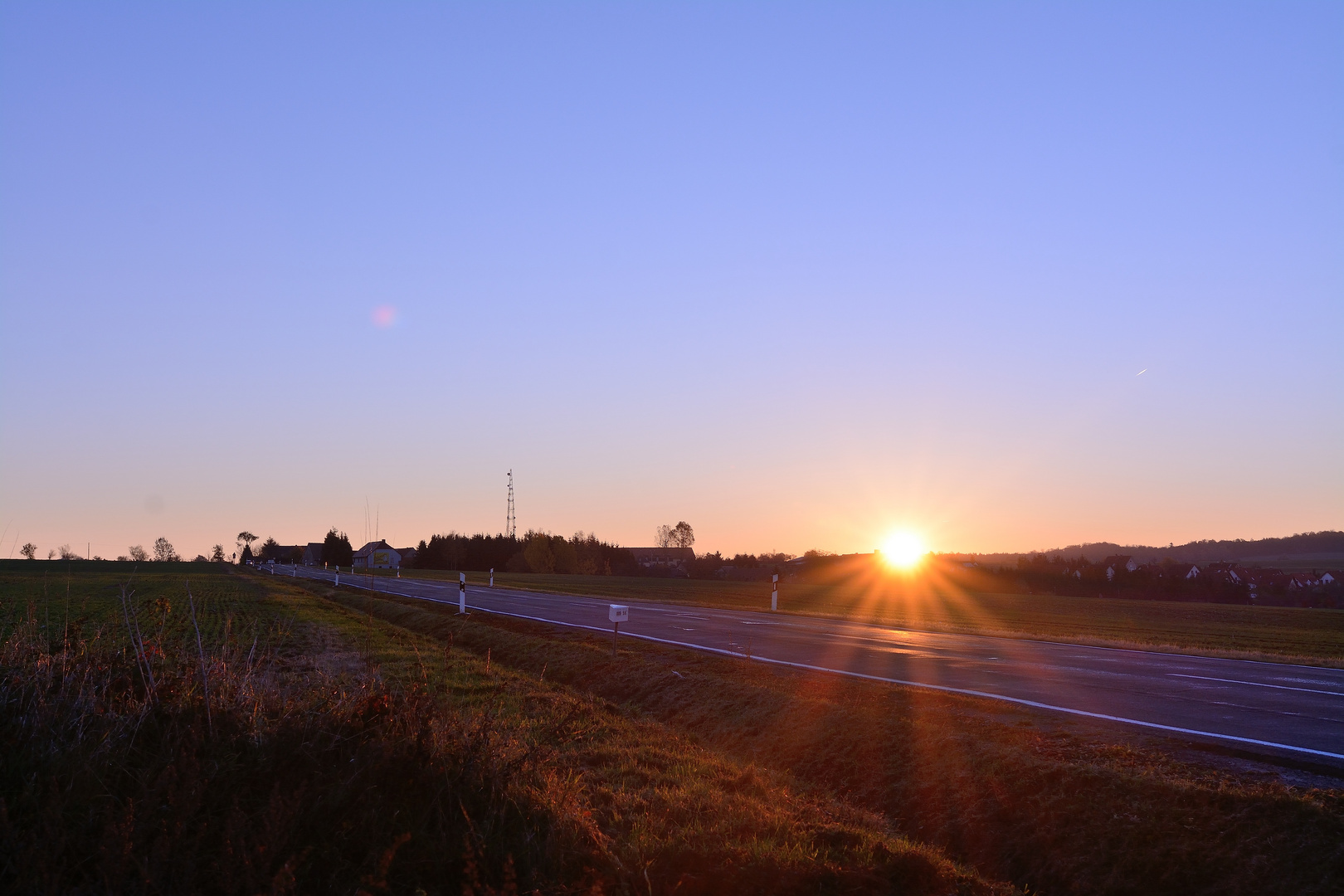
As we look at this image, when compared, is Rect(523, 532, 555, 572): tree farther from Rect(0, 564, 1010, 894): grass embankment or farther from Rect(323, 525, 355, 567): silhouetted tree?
Rect(0, 564, 1010, 894): grass embankment

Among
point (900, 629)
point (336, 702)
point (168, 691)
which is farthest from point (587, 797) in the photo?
point (900, 629)

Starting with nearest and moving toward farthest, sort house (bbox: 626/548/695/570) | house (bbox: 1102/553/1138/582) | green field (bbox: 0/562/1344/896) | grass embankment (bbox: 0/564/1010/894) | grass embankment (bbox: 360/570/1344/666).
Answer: grass embankment (bbox: 0/564/1010/894), green field (bbox: 0/562/1344/896), grass embankment (bbox: 360/570/1344/666), house (bbox: 1102/553/1138/582), house (bbox: 626/548/695/570)

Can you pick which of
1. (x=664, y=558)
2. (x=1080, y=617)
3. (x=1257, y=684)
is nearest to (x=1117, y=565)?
(x=1080, y=617)

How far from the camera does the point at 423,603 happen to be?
32.9m

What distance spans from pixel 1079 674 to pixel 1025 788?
728 centimetres

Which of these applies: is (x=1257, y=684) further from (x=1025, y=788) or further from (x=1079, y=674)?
(x=1025, y=788)

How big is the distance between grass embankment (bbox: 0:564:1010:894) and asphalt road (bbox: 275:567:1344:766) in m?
4.77

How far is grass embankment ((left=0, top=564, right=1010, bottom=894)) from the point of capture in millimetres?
3865

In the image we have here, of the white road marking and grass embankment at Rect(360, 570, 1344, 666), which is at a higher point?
the white road marking

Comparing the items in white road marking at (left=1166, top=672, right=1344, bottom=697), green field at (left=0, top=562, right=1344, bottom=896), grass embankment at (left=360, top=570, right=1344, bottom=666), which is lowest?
grass embankment at (left=360, top=570, right=1344, bottom=666)

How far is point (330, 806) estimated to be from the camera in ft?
14.8

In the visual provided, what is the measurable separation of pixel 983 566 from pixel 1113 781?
72.2 metres

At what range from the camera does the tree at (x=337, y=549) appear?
407ft

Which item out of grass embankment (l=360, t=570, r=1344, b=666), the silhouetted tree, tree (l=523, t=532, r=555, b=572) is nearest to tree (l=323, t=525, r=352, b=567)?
the silhouetted tree
